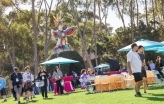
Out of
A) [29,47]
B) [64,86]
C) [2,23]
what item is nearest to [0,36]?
[2,23]

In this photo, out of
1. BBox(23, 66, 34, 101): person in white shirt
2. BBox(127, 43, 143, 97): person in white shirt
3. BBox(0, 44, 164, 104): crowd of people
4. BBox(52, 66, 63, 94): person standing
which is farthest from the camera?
BBox(52, 66, 63, 94): person standing

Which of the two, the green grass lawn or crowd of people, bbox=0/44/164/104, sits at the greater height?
crowd of people, bbox=0/44/164/104

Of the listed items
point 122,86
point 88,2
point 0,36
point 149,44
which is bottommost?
point 122,86

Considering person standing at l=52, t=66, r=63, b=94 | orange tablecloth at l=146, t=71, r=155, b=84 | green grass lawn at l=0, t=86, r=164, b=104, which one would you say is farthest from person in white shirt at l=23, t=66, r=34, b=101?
orange tablecloth at l=146, t=71, r=155, b=84

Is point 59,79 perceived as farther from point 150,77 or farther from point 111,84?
point 150,77

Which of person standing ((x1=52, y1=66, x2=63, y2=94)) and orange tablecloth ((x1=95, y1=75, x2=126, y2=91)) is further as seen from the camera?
person standing ((x1=52, y1=66, x2=63, y2=94))

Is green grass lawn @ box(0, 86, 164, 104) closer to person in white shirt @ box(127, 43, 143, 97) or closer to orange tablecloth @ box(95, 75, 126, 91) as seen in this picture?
person in white shirt @ box(127, 43, 143, 97)

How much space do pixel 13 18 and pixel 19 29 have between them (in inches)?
108

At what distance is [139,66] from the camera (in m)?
11.4

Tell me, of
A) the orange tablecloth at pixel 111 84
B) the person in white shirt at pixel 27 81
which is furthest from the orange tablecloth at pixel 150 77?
the person in white shirt at pixel 27 81

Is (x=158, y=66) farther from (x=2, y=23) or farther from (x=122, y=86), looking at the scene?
(x=2, y=23)

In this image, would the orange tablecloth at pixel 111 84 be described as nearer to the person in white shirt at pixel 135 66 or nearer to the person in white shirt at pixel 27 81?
the person in white shirt at pixel 27 81

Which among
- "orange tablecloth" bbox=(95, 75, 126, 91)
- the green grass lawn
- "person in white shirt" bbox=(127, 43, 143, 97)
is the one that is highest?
"person in white shirt" bbox=(127, 43, 143, 97)

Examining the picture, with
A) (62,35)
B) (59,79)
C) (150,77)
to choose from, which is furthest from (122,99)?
(62,35)
